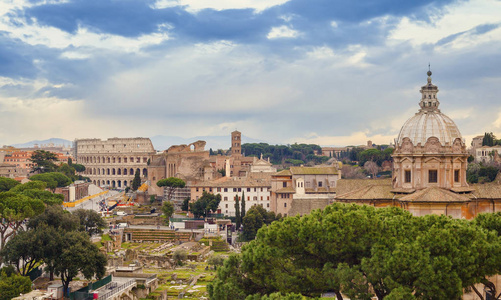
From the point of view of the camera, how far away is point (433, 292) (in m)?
15.0

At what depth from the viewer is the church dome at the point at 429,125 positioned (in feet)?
99.2

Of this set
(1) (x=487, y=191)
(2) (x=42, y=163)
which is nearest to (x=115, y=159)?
(2) (x=42, y=163)

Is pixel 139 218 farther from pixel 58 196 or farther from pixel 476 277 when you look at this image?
pixel 476 277

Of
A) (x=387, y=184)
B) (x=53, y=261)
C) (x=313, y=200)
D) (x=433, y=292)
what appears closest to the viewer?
(x=433, y=292)

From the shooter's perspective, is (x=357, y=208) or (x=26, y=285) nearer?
(x=357, y=208)

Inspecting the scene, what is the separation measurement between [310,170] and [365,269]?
4124 cm

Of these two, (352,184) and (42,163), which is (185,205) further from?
(42,163)

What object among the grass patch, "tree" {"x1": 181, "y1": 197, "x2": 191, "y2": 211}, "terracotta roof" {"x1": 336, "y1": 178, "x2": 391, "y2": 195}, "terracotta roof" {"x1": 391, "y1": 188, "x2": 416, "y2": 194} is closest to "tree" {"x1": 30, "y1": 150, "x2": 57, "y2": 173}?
"tree" {"x1": 181, "y1": 197, "x2": 191, "y2": 211}

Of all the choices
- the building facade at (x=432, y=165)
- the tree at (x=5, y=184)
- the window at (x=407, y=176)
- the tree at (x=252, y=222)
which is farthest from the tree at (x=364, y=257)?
the tree at (x=5, y=184)

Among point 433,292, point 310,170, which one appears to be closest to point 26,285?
point 433,292

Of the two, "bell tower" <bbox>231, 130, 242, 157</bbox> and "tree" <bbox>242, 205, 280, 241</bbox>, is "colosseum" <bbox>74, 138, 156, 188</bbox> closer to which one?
"bell tower" <bbox>231, 130, 242, 157</bbox>

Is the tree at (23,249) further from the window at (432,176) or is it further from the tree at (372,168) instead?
the tree at (372,168)

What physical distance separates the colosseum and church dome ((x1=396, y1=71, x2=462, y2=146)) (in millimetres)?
79085

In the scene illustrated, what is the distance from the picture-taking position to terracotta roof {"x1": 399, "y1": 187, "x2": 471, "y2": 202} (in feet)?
90.3
